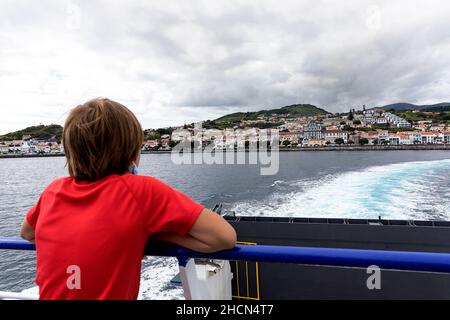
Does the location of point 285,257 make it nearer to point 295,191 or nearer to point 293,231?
point 293,231

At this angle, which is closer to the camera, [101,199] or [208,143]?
[101,199]

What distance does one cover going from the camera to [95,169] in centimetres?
99

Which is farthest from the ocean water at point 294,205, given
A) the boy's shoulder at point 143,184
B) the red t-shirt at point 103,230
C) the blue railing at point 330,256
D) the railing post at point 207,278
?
the boy's shoulder at point 143,184

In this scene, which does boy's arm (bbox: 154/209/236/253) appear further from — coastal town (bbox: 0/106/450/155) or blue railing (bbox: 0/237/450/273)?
coastal town (bbox: 0/106/450/155)

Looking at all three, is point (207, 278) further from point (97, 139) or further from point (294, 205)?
point (294, 205)

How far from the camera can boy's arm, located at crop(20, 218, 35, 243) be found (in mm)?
1239

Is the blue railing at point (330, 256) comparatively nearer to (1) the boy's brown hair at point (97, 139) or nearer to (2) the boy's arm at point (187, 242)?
(2) the boy's arm at point (187, 242)

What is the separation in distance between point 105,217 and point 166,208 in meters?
0.17

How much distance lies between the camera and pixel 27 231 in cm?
126

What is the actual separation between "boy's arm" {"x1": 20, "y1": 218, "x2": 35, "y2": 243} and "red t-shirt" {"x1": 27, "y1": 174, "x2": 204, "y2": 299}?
1.03 feet

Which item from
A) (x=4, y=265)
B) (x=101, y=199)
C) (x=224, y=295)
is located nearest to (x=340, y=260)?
(x=101, y=199)

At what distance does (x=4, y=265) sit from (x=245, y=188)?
49.6 feet

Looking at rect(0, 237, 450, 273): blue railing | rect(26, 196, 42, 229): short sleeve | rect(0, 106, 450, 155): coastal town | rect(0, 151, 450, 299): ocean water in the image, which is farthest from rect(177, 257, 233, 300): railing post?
rect(0, 106, 450, 155): coastal town

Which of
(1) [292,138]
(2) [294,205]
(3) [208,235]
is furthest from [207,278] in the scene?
(1) [292,138]
